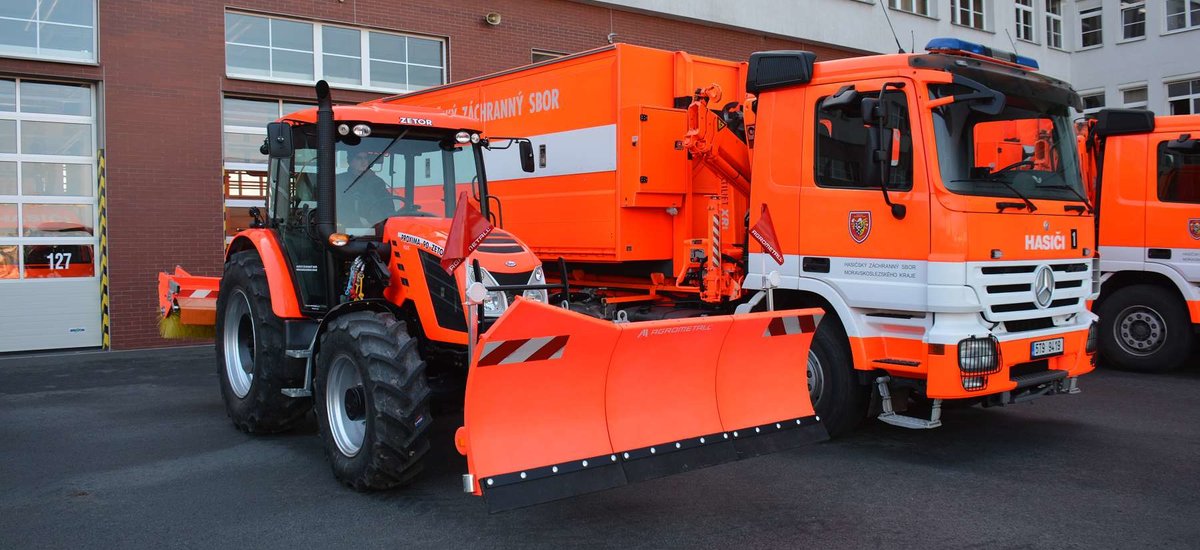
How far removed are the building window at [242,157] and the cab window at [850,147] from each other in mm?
9046

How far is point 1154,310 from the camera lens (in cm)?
1045

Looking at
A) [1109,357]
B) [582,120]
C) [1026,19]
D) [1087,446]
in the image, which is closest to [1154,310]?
[1109,357]

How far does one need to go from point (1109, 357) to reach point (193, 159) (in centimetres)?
1204

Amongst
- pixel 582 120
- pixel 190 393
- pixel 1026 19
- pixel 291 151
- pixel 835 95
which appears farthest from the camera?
pixel 1026 19

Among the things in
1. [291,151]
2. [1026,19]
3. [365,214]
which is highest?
[1026,19]

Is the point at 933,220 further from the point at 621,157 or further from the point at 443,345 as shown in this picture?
the point at 443,345

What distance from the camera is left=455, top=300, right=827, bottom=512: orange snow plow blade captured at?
454cm

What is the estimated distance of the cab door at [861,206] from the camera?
6473 millimetres

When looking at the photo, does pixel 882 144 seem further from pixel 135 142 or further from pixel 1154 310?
pixel 135 142

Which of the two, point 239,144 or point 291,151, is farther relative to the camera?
point 239,144

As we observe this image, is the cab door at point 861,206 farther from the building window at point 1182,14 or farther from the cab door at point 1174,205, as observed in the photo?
the building window at point 1182,14

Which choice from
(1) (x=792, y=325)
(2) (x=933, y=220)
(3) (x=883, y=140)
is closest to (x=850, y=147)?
(3) (x=883, y=140)

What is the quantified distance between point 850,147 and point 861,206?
458 millimetres

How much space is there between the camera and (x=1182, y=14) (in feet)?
81.2
